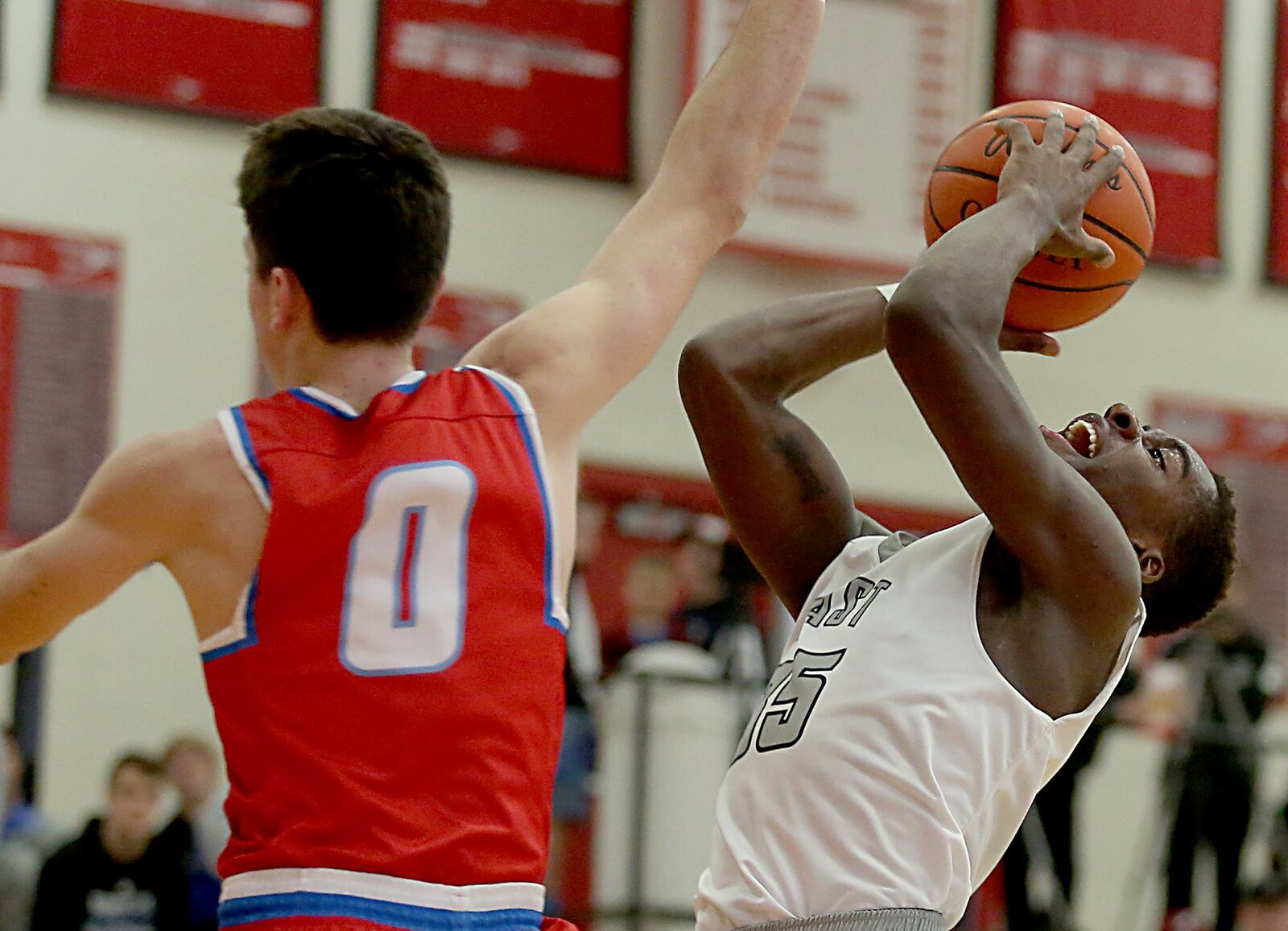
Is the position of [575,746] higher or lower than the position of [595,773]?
higher

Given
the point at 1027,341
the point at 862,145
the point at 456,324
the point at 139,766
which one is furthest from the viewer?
the point at 862,145

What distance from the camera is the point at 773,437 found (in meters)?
3.15

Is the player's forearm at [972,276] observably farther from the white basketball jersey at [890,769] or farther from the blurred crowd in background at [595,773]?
the blurred crowd in background at [595,773]

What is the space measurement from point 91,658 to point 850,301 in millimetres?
6963

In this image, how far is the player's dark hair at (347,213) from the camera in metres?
2.55

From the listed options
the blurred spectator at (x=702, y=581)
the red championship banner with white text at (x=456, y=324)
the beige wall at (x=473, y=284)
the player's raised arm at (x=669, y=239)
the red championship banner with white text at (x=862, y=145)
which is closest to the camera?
the player's raised arm at (x=669, y=239)

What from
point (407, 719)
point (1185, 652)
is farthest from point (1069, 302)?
point (1185, 652)

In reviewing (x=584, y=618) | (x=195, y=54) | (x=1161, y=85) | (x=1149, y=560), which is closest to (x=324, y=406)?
(x=1149, y=560)

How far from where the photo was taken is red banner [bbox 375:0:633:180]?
10.4 meters

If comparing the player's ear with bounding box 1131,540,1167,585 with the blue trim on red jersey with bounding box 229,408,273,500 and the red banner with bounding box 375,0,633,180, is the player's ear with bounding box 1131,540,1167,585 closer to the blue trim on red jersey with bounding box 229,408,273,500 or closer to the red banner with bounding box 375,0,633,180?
the blue trim on red jersey with bounding box 229,408,273,500

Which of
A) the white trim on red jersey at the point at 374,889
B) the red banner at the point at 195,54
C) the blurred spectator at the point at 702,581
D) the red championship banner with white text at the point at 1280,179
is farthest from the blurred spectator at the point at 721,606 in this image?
the white trim on red jersey at the point at 374,889

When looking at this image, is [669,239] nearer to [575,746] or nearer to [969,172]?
[969,172]

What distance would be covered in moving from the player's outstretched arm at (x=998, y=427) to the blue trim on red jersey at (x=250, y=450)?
0.90 m

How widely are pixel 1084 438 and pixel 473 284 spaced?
7736 millimetres
